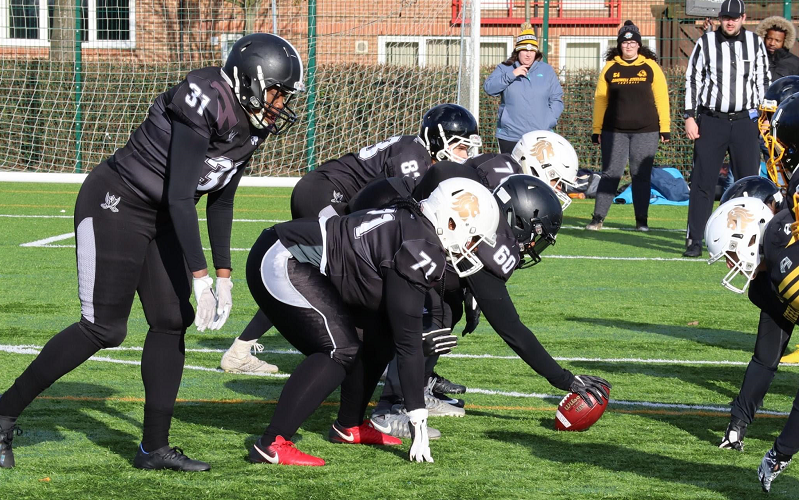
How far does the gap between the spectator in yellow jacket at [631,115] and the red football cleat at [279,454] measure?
23.8 ft

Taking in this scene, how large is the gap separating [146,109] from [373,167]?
10.1 metres

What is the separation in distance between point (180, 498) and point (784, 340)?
2353 millimetres

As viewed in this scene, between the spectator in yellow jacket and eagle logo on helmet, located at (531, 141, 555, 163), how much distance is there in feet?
18.0

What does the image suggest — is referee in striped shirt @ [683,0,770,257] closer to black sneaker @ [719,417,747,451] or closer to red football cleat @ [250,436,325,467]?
black sneaker @ [719,417,747,451]

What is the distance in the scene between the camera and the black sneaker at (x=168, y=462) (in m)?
3.91

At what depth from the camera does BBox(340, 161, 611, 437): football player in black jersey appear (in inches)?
167

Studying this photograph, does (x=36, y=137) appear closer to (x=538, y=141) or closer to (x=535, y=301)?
(x=535, y=301)

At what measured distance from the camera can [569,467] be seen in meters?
4.07

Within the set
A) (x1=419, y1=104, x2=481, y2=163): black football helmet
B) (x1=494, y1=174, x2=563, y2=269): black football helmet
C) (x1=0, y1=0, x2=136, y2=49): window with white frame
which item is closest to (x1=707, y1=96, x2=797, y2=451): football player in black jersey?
(x1=494, y1=174, x2=563, y2=269): black football helmet

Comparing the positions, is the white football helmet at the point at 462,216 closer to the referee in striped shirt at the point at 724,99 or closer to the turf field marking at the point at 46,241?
the referee in striped shirt at the point at 724,99

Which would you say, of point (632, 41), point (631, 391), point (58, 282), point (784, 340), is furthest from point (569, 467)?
point (632, 41)

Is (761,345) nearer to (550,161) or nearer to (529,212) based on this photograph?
(529,212)

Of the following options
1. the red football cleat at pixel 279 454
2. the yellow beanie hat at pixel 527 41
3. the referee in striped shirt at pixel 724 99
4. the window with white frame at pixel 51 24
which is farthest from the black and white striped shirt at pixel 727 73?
the window with white frame at pixel 51 24

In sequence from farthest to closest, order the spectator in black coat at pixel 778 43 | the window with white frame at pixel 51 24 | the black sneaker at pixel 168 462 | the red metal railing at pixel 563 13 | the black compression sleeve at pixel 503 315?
1. the red metal railing at pixel 563 13
2. the window with white frame at pixel 51 24
3. the spectator in black coat at pixel 778 43
4. the black compression sleeve at pixel 503 315
5. the black sneaker at pixel 168 462
